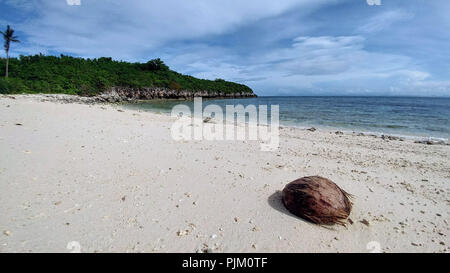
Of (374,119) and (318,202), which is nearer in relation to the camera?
(318,202)

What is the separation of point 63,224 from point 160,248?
1408 mm

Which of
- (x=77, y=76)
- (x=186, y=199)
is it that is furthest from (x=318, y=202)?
(x=77, y=76)

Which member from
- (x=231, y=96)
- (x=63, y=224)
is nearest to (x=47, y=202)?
(x=63, y=224)

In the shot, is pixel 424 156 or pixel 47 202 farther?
pixel 424 156

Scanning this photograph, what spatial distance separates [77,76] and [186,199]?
47.6 metres

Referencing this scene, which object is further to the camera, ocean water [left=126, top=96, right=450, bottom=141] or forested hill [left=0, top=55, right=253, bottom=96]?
forested hill [left=0, top=55, right=253, bottom=96]

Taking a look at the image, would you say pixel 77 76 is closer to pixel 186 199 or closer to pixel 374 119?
pixel 186 199

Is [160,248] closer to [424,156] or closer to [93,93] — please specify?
[424,156]

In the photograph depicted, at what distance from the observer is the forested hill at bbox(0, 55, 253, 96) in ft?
96.6

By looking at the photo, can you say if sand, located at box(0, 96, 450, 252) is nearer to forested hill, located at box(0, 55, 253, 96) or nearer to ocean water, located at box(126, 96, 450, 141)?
ocean water, located at box(126, 96, 450, 141)

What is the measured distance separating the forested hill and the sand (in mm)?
29434

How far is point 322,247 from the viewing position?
254 centimetres

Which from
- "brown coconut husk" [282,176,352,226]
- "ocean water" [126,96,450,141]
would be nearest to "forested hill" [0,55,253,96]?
"ocean water" [126,96,450,141]

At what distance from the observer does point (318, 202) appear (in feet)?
9.77
